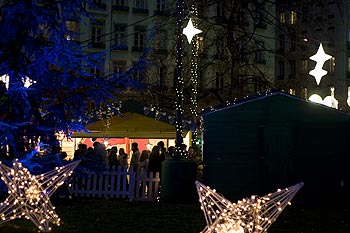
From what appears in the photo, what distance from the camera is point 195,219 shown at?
42.4 feet

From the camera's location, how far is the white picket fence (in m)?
16.8

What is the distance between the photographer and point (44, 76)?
1276 centimetres

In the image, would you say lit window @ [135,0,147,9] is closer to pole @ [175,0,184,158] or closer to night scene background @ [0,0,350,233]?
night scene background @ [0,0,350,233]

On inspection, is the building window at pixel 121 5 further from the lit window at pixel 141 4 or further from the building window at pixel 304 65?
the building window at pixel 304 65

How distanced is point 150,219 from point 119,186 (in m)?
4.38

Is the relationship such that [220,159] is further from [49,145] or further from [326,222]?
[49,145]

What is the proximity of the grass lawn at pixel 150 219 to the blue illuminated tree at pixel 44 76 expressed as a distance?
1.90 metres

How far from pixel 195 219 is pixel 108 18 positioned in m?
41.1

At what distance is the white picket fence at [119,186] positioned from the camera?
16.8m

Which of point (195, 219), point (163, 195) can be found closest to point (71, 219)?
point (195, 219)

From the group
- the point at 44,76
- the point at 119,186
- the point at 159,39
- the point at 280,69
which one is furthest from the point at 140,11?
the point at 44,76

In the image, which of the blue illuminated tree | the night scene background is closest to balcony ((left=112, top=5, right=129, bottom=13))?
the night scene background

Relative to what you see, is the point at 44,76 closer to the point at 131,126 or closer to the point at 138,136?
the point at 131,126

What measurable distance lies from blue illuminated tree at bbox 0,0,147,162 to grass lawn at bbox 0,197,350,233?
6.24ft
